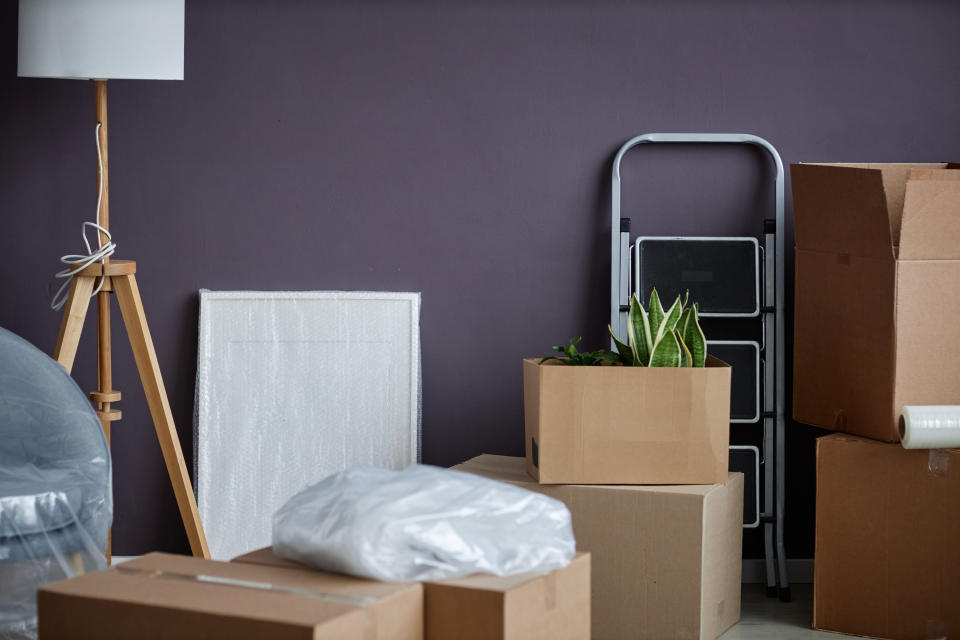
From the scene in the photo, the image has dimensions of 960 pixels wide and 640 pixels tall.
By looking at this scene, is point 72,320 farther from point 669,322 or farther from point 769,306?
point 769,306

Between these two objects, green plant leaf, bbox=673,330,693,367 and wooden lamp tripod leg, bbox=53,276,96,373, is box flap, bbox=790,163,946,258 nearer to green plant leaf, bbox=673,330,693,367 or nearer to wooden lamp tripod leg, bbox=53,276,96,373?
green plant leaf, bbox=673,330,693,367

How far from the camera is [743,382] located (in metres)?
2.90

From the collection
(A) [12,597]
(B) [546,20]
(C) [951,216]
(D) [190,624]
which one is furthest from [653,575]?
(B) [546,20]

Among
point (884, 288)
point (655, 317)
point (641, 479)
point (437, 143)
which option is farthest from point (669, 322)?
point (437, 143)

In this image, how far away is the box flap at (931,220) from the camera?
7.66 feet

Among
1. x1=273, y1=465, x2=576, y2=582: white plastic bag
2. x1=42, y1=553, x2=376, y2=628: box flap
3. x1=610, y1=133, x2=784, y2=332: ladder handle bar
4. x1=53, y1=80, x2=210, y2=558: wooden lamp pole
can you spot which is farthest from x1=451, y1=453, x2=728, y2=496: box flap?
x1=42, y1=553, x2=376, y2=628: box flap

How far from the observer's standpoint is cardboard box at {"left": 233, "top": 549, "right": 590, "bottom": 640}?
154cm

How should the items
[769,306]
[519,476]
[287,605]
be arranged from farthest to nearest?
1. [769,306]
2. [519,476]
3. [287,605]

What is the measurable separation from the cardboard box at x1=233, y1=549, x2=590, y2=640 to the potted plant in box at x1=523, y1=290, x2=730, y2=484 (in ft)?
2.23

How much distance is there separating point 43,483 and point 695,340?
4.91ft

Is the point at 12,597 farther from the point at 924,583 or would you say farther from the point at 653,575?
the point at 924,583

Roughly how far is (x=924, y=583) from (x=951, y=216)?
873 mm

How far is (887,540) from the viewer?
8.04 ft

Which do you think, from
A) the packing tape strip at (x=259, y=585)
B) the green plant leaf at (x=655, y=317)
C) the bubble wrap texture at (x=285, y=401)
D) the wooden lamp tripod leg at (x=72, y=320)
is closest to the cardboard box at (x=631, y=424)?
the green plant leaf at (x=655, y=317)
